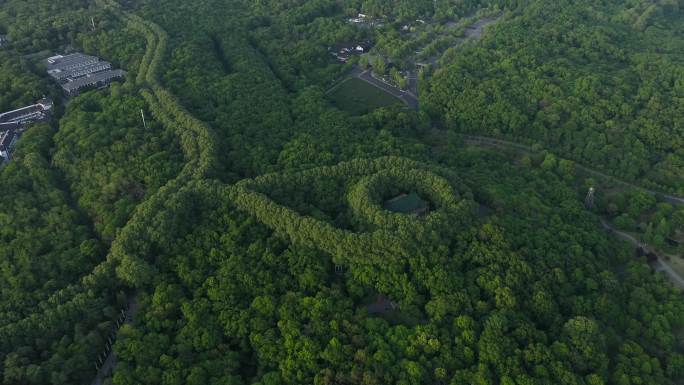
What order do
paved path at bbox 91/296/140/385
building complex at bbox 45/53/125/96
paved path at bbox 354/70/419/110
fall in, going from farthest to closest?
paved path at bbox 354/70/419/110 < building complex at bbox 45/53/125/96 < paved path at bbox 91/296/140/385

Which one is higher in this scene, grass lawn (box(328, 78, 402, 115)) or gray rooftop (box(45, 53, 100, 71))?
gray rooftop (box(45, 53, 100, 71))

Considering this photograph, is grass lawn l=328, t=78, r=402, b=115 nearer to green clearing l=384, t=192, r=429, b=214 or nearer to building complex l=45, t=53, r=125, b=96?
green clearing l=384, t=192, r=429, b=214

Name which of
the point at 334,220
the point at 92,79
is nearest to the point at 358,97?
the point at 334,220

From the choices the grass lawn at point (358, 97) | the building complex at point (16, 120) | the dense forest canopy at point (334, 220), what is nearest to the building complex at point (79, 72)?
the dense forest canopy at point (334, 220)

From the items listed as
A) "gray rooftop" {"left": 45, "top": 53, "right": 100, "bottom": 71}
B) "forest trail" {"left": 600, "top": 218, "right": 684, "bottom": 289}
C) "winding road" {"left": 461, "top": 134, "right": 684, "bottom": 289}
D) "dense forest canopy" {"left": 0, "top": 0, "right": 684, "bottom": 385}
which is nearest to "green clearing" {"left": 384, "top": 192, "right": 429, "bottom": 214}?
"dense forest canopy" {"left": 0, "top": 0, "right": 684, "bottom": 385}

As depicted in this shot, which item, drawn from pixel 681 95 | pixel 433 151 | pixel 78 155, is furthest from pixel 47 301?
pixel 681 95

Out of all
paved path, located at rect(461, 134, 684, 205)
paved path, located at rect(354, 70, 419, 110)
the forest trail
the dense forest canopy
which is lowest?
the forest trail

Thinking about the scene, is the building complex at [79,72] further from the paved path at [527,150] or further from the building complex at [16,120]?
the paved path at [527,150]
